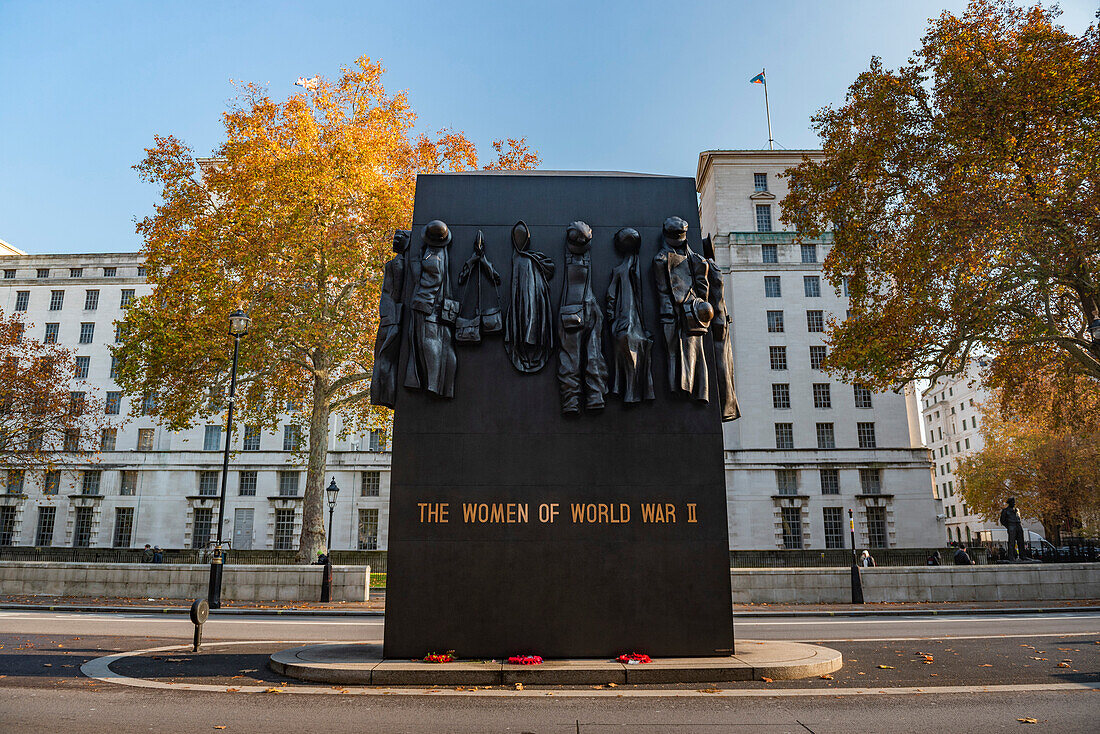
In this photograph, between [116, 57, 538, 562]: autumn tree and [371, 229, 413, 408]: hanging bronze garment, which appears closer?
[371, 229, 413, 408]: hanging bronze garment

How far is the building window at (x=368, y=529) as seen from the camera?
176 feet

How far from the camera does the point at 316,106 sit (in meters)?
30.2

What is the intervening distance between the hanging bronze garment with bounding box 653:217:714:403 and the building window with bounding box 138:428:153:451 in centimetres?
5743

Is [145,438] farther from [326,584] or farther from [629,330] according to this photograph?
[629,330]

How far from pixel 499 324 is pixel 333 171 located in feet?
66.9

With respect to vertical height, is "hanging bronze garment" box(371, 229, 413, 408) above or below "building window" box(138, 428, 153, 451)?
below

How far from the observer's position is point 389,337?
34.3 feet

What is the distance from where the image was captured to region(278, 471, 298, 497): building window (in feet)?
180

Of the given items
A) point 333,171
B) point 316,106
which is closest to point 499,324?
point 333,171

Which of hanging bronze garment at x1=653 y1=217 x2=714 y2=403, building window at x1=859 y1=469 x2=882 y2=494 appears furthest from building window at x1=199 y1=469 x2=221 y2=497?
hanging bronze garment at x1=653 y1=217 x2=714 y2=403

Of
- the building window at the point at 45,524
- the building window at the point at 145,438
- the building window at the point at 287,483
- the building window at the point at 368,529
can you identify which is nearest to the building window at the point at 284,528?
the building window at the point at 287,483

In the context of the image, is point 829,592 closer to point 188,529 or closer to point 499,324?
point 499,324

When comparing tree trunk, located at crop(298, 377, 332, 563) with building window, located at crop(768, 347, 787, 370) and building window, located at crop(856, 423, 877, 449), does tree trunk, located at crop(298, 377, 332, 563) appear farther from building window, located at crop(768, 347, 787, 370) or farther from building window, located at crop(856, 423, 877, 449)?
building window, located at crop(856, 423, 877, 449)

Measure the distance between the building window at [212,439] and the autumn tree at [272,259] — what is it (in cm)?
2895
